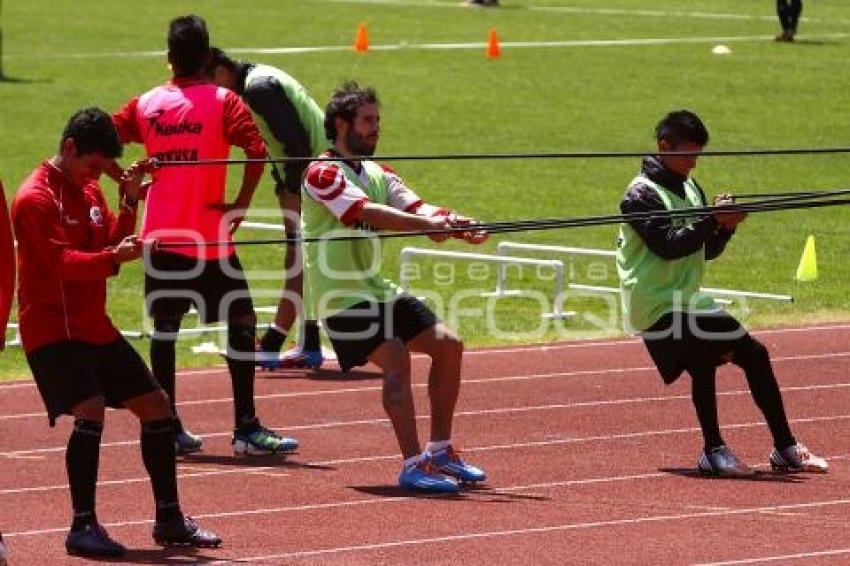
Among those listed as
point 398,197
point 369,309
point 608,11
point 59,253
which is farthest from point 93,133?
point 608,11

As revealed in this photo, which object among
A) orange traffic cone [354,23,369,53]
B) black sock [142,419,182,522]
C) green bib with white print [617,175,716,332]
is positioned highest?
orange traffic cone [354,23,369,53]

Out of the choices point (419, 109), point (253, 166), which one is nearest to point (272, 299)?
point (253, 166)

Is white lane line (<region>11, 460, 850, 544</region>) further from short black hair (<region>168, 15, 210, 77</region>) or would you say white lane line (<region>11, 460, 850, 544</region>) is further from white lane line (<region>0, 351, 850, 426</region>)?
white lane line (<region>0, 351, 850, 426</region>)

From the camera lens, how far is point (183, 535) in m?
9.91

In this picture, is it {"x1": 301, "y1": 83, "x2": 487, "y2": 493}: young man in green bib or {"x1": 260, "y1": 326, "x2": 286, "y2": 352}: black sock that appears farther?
{"x1": 260, "y1": 326, "x2": 286, "y2": 352}: black sock

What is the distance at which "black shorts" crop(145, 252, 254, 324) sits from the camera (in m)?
12.0

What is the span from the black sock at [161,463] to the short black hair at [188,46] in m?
2.71

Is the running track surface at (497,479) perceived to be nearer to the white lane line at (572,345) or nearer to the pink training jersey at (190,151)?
the white lane line at (572,345)

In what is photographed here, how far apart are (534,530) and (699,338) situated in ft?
6.02

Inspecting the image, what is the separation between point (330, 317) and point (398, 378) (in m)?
0.44

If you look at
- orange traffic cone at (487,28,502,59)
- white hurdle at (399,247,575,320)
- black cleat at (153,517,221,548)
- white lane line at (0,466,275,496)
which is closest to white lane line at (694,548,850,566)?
black cleat at (153,517,221,548)

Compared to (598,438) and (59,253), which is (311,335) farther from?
(59,253)

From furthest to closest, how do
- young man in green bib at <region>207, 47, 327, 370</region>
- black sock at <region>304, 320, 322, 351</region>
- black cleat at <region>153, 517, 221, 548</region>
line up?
black sock at <region>304, 320, 322, 351</region> → young man in green bib at <region>207, 47, 327, 370</region> → black cleat at <region>153, 517, 221, 548</region>

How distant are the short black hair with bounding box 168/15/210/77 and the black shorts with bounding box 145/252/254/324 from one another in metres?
0.96
